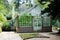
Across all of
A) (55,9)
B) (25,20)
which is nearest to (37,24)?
(25,20)

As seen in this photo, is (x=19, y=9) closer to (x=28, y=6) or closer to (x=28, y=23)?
(x=28, y=6)

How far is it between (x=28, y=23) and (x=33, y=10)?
3.53m

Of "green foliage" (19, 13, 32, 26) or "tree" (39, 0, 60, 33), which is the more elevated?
"tree" (39, 0, 60, 33)

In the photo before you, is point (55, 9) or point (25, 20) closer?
point (55, 9)

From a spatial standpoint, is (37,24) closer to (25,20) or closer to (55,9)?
(25,20)

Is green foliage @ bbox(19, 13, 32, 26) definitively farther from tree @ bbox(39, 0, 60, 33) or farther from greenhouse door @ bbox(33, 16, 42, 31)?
tree @ bbox(39, 0, 60, 33)

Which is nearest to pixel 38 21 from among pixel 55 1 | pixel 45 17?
pixel 45 17

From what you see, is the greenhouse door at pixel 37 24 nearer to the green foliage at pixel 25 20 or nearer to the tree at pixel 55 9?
the green foliage at pixel 25 20

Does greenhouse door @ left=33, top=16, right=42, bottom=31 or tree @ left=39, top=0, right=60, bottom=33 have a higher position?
tree @ left=39, top=0, right=60, bottom=33

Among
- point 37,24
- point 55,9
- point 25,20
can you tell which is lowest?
point 37,24

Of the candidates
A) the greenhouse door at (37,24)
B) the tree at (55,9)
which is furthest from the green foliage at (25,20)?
the tree at (55,9)

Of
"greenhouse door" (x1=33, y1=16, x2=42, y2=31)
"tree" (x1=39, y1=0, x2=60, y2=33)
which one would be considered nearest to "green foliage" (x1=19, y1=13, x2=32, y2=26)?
"greenhouse door" (x1=33, y1=16, x2=42, y2=31)

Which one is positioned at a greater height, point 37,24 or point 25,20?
point 25,20

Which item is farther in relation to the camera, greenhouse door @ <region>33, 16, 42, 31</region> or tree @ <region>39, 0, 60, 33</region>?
greenhouse door @ <region>33, 16, 42, 31</region>
